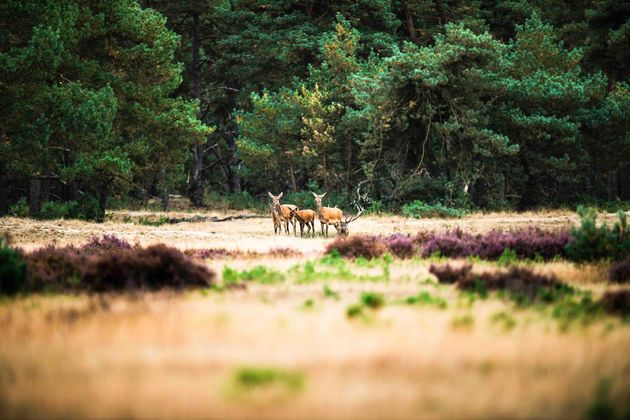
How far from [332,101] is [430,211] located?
10.3 metres

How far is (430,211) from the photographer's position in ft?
102

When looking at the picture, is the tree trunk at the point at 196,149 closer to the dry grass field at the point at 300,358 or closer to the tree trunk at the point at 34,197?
the tree trunk at the point at 34,197

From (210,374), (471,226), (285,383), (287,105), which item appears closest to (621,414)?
(285,383)

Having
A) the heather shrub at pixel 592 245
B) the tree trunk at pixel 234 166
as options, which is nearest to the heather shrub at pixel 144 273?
the heather shrub at pixel 592 245

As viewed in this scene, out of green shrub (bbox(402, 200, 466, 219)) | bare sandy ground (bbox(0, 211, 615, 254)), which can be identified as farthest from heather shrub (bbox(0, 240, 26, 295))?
green shrub (bbox(402, 200, 466, 219))

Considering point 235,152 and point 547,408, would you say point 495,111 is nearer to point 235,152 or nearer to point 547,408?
point 235,152

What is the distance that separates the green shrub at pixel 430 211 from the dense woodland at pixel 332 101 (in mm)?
1776

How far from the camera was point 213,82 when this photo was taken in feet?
176

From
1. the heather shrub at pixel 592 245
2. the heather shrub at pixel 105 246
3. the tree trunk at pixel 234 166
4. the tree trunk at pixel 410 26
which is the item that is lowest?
the heather shrub at pixel 105 246

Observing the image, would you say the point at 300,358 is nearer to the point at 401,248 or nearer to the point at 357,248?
the point at 357,248

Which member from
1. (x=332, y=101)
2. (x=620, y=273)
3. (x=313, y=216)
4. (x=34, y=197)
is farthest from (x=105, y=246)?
(x=332, y=101)

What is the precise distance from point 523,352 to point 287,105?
109ft

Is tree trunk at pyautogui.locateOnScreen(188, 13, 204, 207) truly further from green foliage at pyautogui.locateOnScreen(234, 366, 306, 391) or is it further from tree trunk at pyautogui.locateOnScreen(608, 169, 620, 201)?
green foliage at pyautogui.locateOnScreen(234, 366, 306, 391)

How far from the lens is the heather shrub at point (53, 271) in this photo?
1031 centimetres
